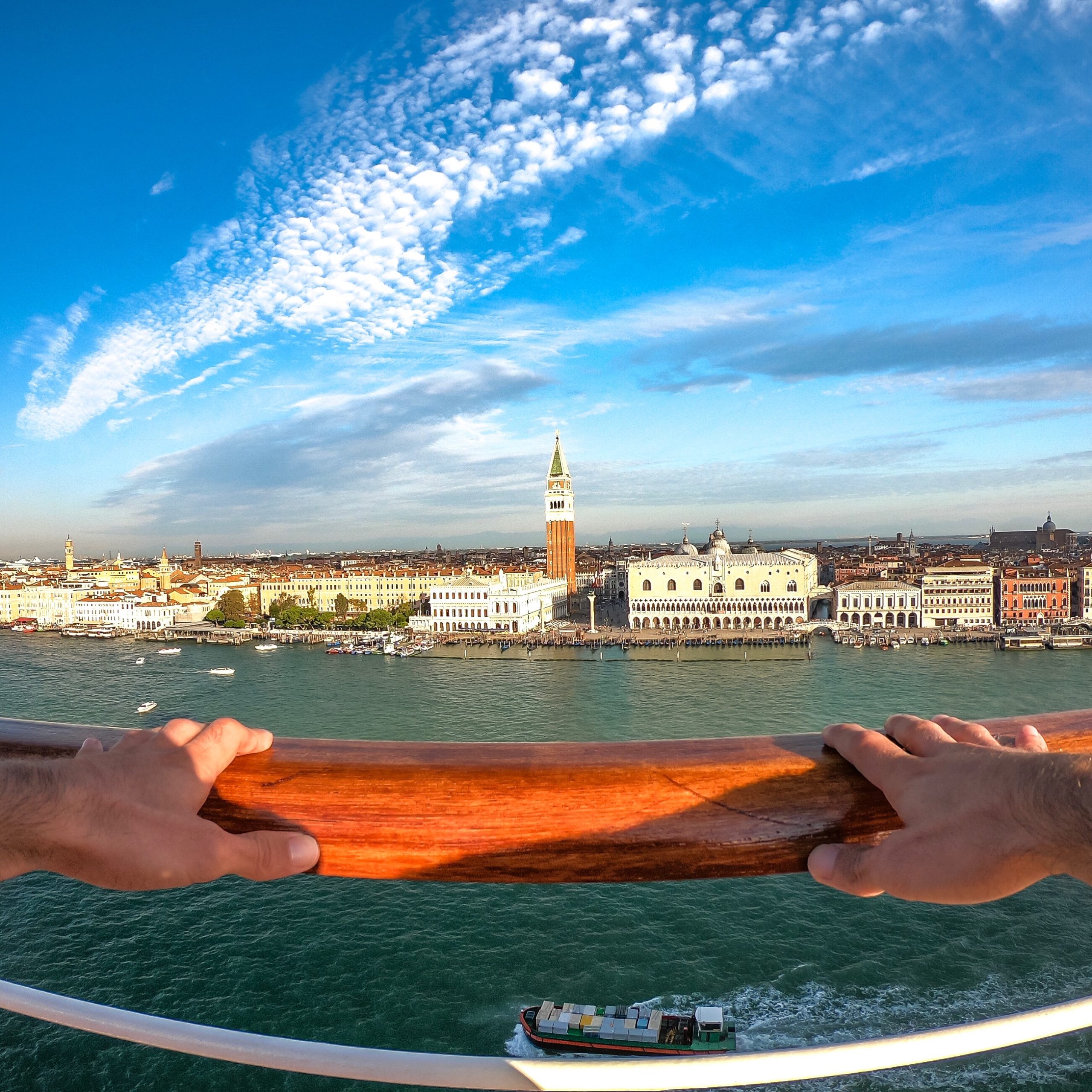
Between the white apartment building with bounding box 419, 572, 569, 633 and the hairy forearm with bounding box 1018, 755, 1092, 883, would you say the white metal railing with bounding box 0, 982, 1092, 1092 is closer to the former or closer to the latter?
the hairy forearm with bounding box 1018, 755, 1092, 883

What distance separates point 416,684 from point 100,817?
896cm

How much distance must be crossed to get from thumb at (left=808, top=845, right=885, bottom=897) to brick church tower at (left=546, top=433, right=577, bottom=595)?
51.1 feet

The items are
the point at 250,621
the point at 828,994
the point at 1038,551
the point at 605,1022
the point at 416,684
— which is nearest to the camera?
the point at 605,1022

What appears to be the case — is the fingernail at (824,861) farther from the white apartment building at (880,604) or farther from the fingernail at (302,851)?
the white apartment building at (880,604)

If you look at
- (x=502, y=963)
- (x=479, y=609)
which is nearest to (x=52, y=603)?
(x=479, y=609)

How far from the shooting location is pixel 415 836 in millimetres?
248

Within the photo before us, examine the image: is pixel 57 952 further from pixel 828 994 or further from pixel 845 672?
pixel 845 672

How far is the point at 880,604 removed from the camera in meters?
13.1

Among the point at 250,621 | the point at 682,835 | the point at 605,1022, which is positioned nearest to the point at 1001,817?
the point at 682,835

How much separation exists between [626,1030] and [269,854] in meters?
2.71

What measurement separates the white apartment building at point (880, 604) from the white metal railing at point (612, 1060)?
1347 centimetres

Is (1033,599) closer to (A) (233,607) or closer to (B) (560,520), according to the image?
(B) (560,520)

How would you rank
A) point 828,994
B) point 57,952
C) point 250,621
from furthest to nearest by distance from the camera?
point 250,621, point 57,952, point 828,994

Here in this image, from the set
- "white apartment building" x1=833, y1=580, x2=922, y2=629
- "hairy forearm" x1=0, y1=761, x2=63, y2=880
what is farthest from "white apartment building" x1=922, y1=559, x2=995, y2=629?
"hairy forearm" x1=0, y1=761, x2=63, y2=880
